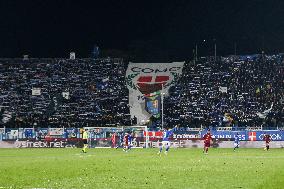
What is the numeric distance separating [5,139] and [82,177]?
44.4 metres

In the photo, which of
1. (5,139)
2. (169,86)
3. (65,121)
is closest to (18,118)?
(65,121)

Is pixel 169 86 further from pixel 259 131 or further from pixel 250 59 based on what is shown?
pixel 259 131

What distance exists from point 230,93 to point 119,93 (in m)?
13.3

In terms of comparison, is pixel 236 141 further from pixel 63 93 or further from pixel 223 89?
pixel 63 93

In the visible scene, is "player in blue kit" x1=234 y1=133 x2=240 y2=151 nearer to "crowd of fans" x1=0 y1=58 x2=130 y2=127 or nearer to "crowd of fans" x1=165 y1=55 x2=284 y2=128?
"crowd of fans" x1=165 y1=55 x2=284 y2=128

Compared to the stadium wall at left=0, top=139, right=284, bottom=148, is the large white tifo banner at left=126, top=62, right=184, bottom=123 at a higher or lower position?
higher

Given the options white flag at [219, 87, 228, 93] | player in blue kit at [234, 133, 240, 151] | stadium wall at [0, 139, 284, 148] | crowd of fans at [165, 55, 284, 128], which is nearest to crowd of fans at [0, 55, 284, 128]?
crowd of fans at [165, 55, 284, 128]

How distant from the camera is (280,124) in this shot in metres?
69.2

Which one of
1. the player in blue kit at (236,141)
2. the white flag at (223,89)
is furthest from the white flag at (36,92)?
the player in blue kit at (236,141)

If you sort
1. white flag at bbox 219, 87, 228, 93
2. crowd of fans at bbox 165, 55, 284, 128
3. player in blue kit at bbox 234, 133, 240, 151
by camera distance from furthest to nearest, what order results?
white flag at bbox 219, 87, 228, 93 → crowd of fans at bbox 165, 55, 284, 128 → player in blue kit at bbox 234, 133, 240, 151

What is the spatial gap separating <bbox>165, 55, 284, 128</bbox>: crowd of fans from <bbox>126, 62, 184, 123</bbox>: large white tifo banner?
4.05 feet

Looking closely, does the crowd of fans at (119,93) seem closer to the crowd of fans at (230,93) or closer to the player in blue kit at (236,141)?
the crowd of fans at (230,93)

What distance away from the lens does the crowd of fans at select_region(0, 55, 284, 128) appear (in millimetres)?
74188

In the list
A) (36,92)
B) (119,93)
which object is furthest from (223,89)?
(36,92)
